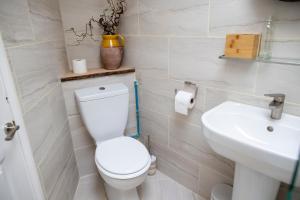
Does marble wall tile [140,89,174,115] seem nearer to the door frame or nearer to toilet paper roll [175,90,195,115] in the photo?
toilet paper roll [175,90,195,115]

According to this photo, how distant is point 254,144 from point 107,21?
1.57 meters

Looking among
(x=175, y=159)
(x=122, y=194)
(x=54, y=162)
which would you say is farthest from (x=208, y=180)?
(x=54, y=162)

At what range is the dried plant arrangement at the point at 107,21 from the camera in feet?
5.67

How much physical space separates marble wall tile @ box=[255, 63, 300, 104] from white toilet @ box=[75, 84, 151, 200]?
85 cm

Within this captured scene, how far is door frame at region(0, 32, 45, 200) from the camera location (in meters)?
0.83

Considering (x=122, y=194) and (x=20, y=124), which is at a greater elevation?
(x=20, y=124)

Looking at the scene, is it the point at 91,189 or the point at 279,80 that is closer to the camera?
the point at 279,80

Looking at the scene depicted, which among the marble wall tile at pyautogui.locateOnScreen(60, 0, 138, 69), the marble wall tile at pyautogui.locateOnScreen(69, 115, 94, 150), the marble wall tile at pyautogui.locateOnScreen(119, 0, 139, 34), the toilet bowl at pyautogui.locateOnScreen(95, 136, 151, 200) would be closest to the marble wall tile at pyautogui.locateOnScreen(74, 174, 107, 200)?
the toilet bowl at pyautogui.locateOnScreen(95, 136, 151, 200)

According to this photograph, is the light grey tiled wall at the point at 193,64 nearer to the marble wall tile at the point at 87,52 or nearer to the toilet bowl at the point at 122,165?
the marble wall tile at the point at 87,52

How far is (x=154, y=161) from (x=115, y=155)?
60 centimetres

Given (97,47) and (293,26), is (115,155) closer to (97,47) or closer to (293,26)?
(97,47)

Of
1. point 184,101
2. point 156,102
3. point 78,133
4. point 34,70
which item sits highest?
point 34,70

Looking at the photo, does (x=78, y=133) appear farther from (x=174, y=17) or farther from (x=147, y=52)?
(x=174, y=17)

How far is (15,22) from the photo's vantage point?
0.93 metres
